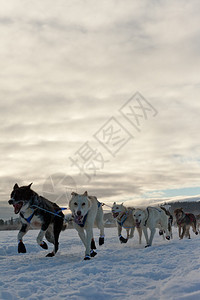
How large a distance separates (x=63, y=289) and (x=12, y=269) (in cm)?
233

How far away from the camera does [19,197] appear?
810cm

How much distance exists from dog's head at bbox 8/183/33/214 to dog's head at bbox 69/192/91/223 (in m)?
1.15

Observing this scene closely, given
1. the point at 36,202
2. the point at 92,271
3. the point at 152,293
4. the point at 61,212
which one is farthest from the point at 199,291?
the point at 61,212

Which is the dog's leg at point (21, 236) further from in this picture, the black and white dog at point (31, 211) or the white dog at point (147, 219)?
the white dog at point (147, 219)

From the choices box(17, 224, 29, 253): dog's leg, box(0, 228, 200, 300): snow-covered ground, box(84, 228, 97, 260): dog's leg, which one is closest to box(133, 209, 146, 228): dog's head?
box(84, 228, 97, 260): dog's leg

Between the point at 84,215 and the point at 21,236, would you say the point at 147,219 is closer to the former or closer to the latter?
the point at 84,215

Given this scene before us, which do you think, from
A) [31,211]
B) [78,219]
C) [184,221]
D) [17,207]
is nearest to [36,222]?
[31,211]

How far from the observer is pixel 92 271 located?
5.68 metres

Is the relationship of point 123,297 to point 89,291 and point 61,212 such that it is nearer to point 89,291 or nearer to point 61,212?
point 89,291

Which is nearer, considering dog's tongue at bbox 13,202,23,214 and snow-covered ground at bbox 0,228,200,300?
snow-covered ground at bbox 0,228,200,300

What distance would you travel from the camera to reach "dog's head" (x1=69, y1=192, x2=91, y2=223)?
7.73m

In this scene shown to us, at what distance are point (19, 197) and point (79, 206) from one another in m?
1.50

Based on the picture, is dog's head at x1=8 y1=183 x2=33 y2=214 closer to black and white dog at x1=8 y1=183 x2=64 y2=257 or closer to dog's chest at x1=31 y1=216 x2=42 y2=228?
black and white dog at x1=8 y1=183 x2=64 y2=257

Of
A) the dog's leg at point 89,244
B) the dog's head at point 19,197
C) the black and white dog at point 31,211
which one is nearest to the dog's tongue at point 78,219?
the dog's leg at point 89,244
